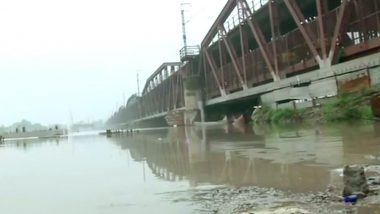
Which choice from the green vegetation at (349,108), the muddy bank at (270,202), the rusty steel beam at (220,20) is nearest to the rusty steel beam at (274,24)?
the rusty steel beam at (220,20)

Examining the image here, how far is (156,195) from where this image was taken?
10547 mm

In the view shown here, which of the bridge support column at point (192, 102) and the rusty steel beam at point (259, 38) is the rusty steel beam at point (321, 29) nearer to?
the rusty steel beam at point (259, 38)

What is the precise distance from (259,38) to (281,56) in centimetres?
402

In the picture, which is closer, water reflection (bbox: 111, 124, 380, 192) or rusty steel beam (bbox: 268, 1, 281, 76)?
water reflection (bbox: 111, 124, 380, 192)

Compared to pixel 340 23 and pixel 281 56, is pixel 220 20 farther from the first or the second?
pixel 340 23

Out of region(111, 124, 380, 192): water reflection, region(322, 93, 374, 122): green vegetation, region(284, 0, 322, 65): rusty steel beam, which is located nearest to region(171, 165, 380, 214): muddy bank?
region(111, 124, 380, 192): water reflection

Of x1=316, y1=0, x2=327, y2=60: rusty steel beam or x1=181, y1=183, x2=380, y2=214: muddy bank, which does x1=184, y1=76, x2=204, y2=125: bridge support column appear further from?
x1=181, y1=183, x2=380, y2=214: muddy bank

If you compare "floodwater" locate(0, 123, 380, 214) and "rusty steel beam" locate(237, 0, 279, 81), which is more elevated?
"rusty steel beam" locate(237, 0, 279, 81)

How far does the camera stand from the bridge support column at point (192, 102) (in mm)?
79312

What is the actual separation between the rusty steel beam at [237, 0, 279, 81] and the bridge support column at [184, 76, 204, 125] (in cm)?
2614

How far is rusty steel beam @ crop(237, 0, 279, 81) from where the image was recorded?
5024 centimetres

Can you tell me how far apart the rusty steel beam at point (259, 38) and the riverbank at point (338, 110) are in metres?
10.5

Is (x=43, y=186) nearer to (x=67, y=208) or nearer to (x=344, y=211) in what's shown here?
(x=67, y=208)

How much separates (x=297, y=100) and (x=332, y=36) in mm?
5611
